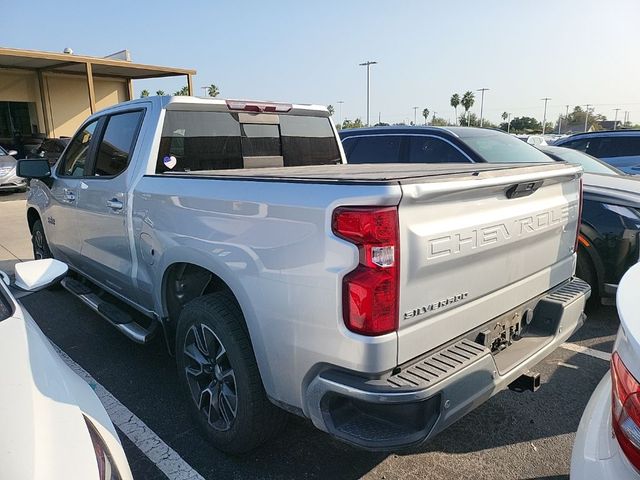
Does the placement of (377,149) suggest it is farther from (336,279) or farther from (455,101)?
(455,101)

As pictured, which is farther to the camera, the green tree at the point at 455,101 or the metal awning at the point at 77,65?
the green tree at the point at 455,101

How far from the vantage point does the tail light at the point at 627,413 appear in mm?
1296

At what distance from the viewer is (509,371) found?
2.42 m

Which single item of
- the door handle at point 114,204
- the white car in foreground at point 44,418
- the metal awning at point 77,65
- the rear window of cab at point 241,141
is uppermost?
the metal awning at point 77,65

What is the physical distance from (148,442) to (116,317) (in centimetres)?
113

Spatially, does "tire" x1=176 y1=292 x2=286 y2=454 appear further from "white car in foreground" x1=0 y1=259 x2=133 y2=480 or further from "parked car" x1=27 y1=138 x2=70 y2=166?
"parked car" x1=27 y1=138 x2=70 y2=166

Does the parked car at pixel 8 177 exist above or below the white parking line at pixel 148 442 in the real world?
above

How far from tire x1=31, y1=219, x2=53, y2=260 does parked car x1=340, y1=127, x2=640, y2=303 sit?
395cm

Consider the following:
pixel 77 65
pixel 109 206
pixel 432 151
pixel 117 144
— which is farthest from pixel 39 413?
pixel 77 65

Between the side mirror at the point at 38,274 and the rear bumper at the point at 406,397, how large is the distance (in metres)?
1.39

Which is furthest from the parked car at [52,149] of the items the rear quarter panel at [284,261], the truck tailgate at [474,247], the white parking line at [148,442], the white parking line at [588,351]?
the truck tailgate at [474,247]

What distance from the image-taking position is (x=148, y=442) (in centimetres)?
291

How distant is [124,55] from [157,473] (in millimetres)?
26555

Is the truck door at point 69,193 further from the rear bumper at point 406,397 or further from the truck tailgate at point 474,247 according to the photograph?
the truck tailgate at point 474,247
